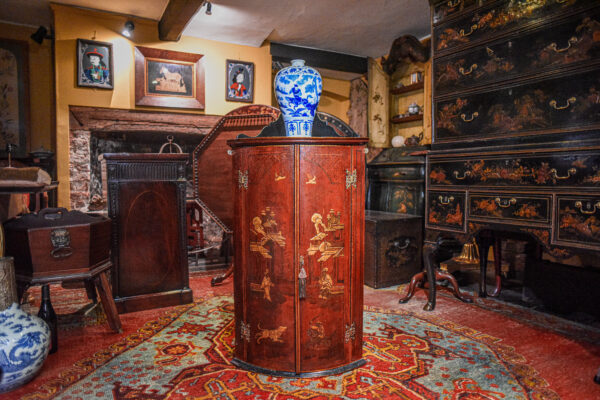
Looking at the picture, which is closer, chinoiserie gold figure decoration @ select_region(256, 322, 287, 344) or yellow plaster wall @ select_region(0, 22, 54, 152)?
chinoiserie gold figure decoration @ select_region(256, 322, 287, 344)

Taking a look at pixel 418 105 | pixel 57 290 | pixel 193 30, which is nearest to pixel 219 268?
pixel 57 290

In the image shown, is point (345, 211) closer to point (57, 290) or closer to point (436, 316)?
point (436, 316)

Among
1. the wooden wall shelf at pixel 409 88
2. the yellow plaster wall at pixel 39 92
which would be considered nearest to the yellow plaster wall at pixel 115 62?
the yellow plaster wall at pixel 39 92

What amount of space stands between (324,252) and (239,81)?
14.2ft

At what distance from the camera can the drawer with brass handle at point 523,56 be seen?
75.8 inches

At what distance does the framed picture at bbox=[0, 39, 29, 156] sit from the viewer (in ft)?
17.8

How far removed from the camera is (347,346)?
186 cm

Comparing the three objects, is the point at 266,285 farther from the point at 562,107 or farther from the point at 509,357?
the point at 562,107

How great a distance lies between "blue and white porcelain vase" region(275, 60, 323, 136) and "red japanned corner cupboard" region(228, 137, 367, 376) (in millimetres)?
198

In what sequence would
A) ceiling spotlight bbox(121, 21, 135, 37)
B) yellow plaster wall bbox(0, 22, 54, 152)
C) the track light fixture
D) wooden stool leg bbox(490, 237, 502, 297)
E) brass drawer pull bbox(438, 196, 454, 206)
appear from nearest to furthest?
brass drawer pull bbox(438, 196, 454, 206) < wooden stool leg bbox(490, 237, 502, 297) < the track light fixture < ceiling spotlight bbox(121, 21, 135, 37) < yellow plaster wall bbox(0, 22, 54, 152)

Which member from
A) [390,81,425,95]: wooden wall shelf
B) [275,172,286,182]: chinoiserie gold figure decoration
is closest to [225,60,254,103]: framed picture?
[390,81,425,95]: wooden wall shelf

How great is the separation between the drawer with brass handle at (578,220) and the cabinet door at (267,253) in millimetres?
1466

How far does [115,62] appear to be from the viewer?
480 centimetres

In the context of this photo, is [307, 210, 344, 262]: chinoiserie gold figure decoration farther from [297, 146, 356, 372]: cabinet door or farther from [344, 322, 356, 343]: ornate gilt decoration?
[344, 322, 356, 343]: ornate gilt decoration
